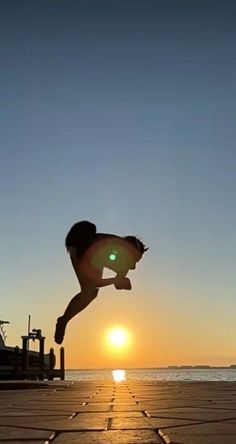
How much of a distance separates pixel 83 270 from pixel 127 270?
49 centimetres

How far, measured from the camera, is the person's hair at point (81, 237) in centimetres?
607

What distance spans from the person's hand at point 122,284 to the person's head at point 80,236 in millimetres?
544

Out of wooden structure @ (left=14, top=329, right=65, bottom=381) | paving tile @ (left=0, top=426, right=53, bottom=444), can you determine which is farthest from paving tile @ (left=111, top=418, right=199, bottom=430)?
wooden structure @ (left=14, top=329, right=65, bottom=381)

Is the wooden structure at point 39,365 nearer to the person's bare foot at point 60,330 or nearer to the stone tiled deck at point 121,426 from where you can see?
the person's bare foot at point 60,330

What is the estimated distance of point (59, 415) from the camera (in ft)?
10.5

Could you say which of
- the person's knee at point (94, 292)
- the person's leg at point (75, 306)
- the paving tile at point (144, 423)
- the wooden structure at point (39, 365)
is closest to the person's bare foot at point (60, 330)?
the person's leg at point (75, 306)

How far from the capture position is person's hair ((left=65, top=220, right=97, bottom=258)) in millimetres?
6065

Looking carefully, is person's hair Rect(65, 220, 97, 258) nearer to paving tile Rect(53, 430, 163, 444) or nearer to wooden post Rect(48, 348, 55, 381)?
paving tile Rect(53, 430, 163, 444)

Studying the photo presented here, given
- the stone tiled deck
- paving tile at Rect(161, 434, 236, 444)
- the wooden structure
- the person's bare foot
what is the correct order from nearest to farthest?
paving tile at Rect(161, 434, 236, 444), the stone tiled deck, the person's bare foot, the wooden structure

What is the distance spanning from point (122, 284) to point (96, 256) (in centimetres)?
43

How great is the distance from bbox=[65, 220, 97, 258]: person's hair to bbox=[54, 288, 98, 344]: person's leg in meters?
0.44

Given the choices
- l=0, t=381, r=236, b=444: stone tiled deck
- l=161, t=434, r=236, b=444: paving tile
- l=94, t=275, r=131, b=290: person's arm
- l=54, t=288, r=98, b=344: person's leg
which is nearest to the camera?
l=161, t=434, r=236, b=444: paving tile

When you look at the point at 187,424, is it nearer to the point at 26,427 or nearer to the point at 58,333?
the point at 26,427

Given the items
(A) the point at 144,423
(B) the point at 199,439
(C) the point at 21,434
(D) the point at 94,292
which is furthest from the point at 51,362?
Result: (B) the point at 199,439
